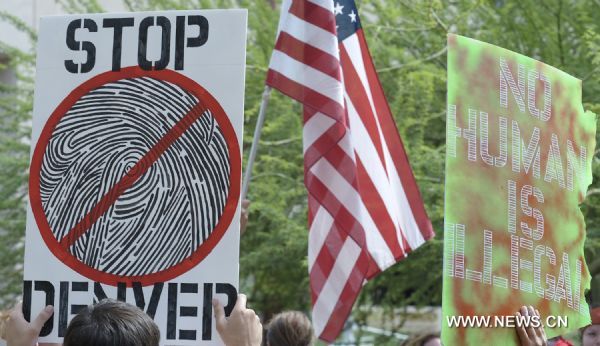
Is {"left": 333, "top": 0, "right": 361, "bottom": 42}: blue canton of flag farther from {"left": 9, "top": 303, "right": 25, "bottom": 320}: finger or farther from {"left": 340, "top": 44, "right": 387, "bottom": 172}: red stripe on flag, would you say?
{"left": 9, "top": 303, "right": 25, "bottom": 320}: finger

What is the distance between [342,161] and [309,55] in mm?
622

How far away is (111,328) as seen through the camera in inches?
118

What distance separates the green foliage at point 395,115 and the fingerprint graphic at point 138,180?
548 centimetres

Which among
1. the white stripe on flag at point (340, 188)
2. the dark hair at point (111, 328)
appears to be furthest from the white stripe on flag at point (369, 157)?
the dark hair at point (111, 328)

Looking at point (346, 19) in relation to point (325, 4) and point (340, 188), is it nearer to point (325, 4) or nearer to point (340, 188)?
point (325, 4)

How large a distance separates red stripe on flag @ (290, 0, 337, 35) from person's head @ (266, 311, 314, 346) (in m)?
1.54

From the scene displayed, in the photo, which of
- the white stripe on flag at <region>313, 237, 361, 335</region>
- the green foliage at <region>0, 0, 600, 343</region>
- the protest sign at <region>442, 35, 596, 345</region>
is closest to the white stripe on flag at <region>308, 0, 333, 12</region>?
the white stripe on flag at <region>313, 237, 361, 335</region>

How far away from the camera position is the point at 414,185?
23.5ft

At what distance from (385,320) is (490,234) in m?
7.70

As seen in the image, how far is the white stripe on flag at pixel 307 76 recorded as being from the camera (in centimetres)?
610

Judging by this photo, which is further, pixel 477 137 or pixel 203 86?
pixel 477 137

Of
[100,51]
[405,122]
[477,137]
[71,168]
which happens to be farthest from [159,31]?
[405,122]

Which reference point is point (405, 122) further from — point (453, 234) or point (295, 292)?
point (453, 234)

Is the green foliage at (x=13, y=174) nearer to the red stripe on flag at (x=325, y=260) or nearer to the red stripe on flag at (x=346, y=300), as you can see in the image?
the red stripe on flag at (x=325, y=260)
